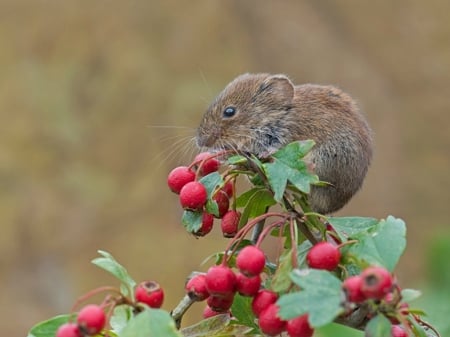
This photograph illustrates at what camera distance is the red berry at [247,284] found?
1.14 m

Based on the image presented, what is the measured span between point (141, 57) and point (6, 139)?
0.77m

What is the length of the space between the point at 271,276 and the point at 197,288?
0.11 meters

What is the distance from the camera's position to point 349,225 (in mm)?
1238

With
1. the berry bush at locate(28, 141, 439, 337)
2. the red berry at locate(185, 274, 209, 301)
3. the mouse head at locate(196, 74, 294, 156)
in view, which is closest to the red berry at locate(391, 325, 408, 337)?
the berry bush at locate(28, 141, 439, 337)

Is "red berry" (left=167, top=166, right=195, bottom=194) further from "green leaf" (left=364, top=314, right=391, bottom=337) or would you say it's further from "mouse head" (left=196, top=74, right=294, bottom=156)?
"mouse head" (left=196, top=74, right=294, bottom=156)

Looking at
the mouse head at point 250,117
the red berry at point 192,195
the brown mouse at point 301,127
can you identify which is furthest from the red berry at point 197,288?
the mouse head at point 250,117

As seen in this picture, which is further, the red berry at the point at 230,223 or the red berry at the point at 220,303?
the red berry at the point at 230,223

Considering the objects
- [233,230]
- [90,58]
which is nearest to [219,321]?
[233,230]

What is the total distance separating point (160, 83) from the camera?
4.88m

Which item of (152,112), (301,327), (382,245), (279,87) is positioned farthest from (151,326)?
(152,112)

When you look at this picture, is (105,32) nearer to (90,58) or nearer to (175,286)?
(90,58)

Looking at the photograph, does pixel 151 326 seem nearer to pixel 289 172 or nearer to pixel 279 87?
pixel 289 172

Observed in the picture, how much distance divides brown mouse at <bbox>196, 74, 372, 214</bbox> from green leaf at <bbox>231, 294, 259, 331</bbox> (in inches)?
22.4

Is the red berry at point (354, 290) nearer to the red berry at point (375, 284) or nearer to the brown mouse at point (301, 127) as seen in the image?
the red berry at point (375, 284)
